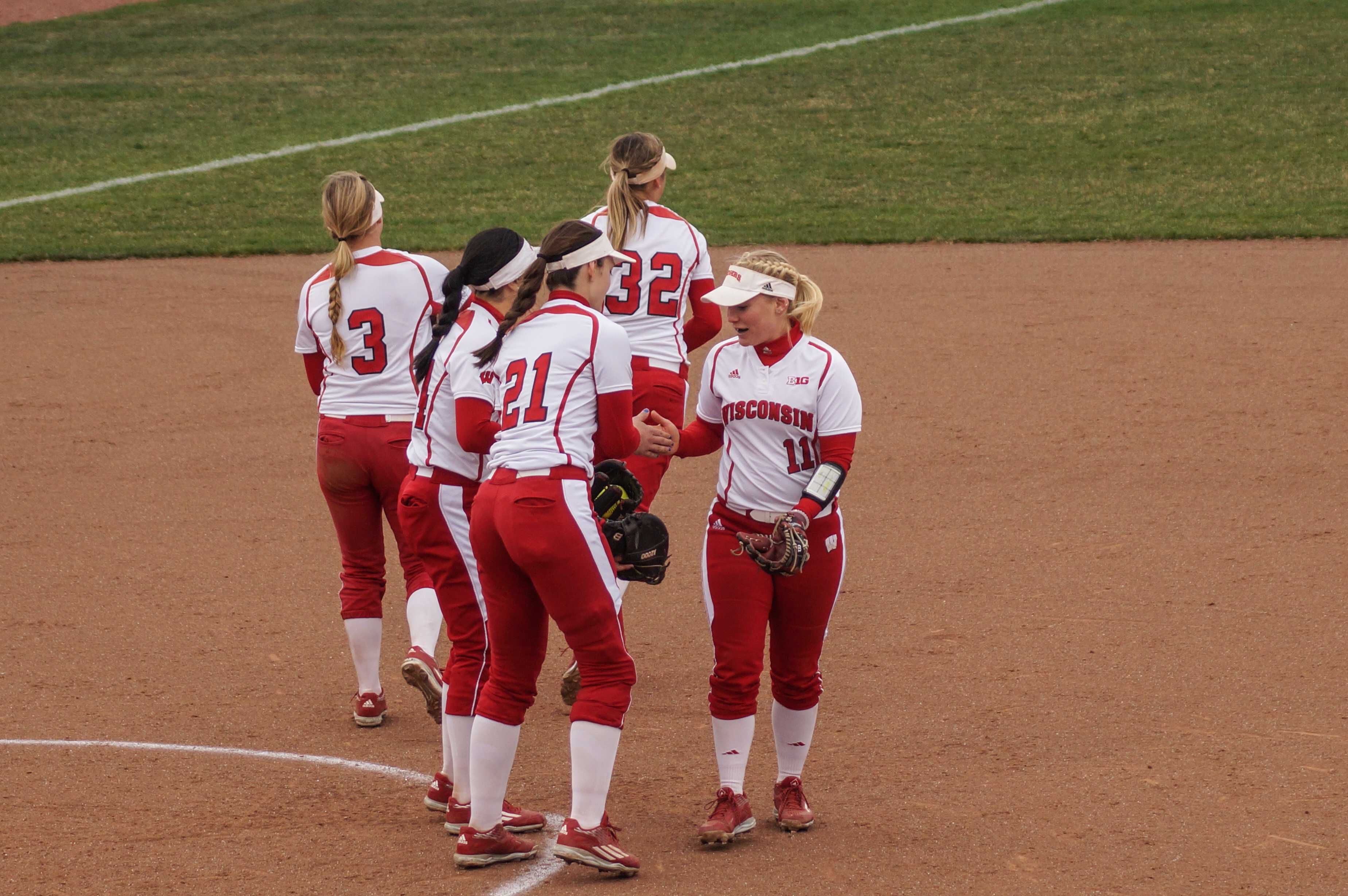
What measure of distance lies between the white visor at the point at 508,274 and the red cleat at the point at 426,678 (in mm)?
1580

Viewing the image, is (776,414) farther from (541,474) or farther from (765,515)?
(541,474)

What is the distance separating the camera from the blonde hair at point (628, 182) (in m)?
6.25

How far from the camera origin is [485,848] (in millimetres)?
4703

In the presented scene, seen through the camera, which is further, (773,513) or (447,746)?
(447,746)

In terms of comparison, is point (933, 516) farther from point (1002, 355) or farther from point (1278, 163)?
point (1278, 163)

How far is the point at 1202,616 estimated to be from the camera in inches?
269

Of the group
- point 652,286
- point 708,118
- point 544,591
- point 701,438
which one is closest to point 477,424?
point 544,591

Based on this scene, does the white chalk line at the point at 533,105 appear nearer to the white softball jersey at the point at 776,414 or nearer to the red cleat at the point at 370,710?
the red cleat at the point at 370,710

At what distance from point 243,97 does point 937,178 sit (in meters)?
11.4

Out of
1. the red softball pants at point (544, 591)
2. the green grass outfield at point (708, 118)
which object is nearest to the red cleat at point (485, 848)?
the red softball pants at point (544, 591)

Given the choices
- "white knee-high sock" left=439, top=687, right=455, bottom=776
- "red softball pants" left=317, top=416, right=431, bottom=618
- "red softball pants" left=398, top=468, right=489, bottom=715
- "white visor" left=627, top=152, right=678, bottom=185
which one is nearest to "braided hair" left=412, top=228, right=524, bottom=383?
"red softball pants" left=398, top=468, right=489, bottom=715

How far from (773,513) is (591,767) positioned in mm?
1047

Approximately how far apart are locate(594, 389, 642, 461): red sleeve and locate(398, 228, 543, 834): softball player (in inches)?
16.6

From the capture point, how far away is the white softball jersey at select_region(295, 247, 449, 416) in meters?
5.82
